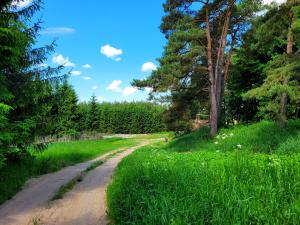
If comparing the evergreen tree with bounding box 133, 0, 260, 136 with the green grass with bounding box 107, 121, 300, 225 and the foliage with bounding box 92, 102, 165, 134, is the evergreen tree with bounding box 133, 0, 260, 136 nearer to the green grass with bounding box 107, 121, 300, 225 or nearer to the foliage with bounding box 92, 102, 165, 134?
the green grass with bounding box 107, 121, 300, 225

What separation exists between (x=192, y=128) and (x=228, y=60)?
25.1 feet

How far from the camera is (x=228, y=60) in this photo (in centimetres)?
2566

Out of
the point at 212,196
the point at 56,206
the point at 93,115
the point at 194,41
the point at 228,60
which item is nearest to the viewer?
the point at 212,196

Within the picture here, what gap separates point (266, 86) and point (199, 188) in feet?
36.5

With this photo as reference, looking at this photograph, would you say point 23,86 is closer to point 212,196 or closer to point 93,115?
point 212,196

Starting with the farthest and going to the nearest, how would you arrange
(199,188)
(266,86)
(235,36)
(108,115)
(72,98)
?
(108,115) → (72,98) → (235,36) → (266,86) → (199,188)

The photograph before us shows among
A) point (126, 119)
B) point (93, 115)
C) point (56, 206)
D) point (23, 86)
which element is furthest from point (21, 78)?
point (126, 119)

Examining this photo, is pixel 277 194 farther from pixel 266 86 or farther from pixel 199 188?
pixel 266 86

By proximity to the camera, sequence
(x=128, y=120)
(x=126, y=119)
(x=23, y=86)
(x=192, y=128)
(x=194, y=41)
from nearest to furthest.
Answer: (x=23, y=86) < (x=194, y=41) < (x=192, y=128) < (x=126, y=119) < (x=128, y=120)

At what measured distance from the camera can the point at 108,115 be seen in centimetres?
6588

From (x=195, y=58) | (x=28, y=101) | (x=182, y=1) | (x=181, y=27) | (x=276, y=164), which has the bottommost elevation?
(x=276, y=164)

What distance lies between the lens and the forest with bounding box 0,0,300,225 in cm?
447

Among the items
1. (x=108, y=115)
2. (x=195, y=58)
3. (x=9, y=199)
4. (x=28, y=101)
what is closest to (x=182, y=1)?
(x=195, y=58)

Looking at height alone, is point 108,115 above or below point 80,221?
above
